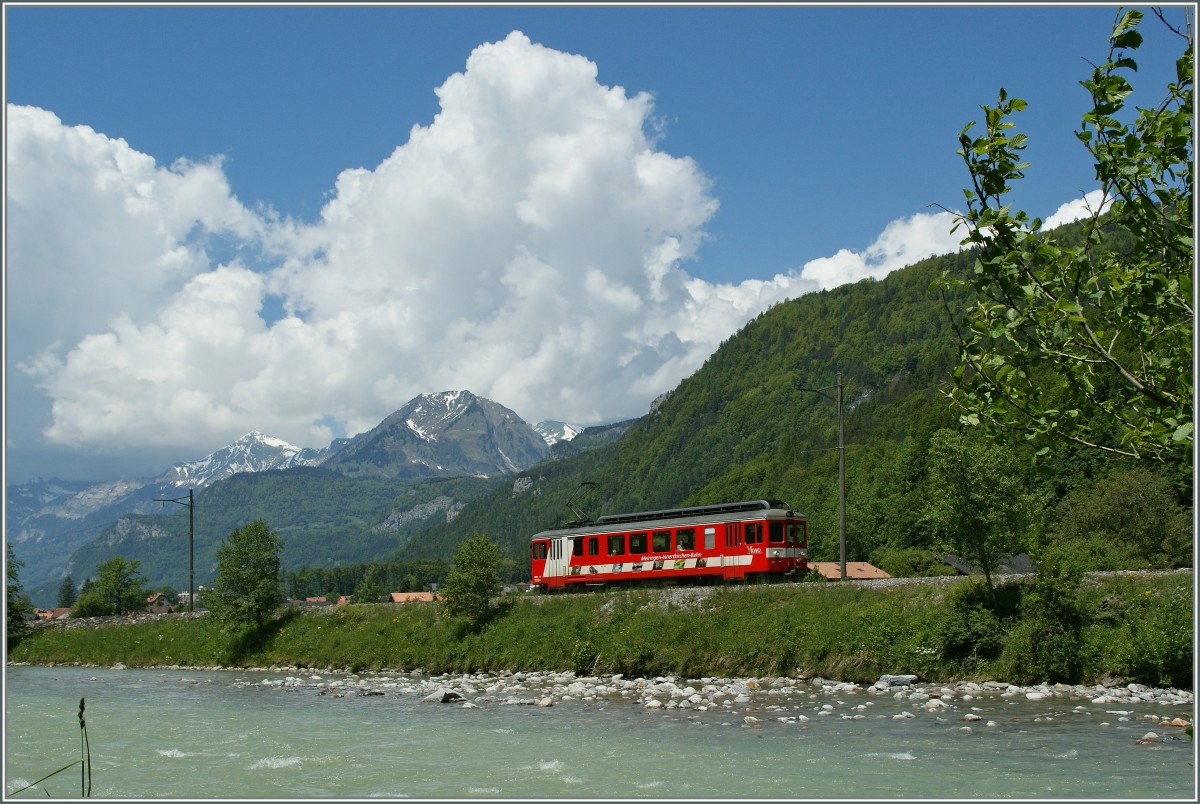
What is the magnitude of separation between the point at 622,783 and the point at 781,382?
17738cm

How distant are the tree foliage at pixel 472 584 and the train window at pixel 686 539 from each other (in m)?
8.15

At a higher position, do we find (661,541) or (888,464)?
(888,464)

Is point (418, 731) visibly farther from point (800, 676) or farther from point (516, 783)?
point (800, 676)

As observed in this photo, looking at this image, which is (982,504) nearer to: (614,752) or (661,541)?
(661,541)

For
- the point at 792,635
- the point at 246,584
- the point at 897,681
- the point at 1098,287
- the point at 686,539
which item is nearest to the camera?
the point at 1098,287

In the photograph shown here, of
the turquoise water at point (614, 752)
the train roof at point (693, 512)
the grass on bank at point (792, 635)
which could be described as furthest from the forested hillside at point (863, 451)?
the turquoise water at point (614, 752)

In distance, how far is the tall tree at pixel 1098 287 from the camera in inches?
242

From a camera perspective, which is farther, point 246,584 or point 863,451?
point 863,451

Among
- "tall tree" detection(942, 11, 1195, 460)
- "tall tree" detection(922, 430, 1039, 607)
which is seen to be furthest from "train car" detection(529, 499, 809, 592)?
"tall tree" detection(942, 11, 1195, 460)

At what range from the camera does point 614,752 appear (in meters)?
17.4

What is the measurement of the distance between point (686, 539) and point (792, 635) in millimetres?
9592

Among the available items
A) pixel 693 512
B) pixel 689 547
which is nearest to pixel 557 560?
pixel 689 547

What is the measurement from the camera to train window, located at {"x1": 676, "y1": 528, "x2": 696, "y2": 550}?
40.0m

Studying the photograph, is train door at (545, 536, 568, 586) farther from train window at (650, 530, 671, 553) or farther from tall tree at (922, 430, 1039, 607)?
tall tree at (922, 430, 1039, 607)
